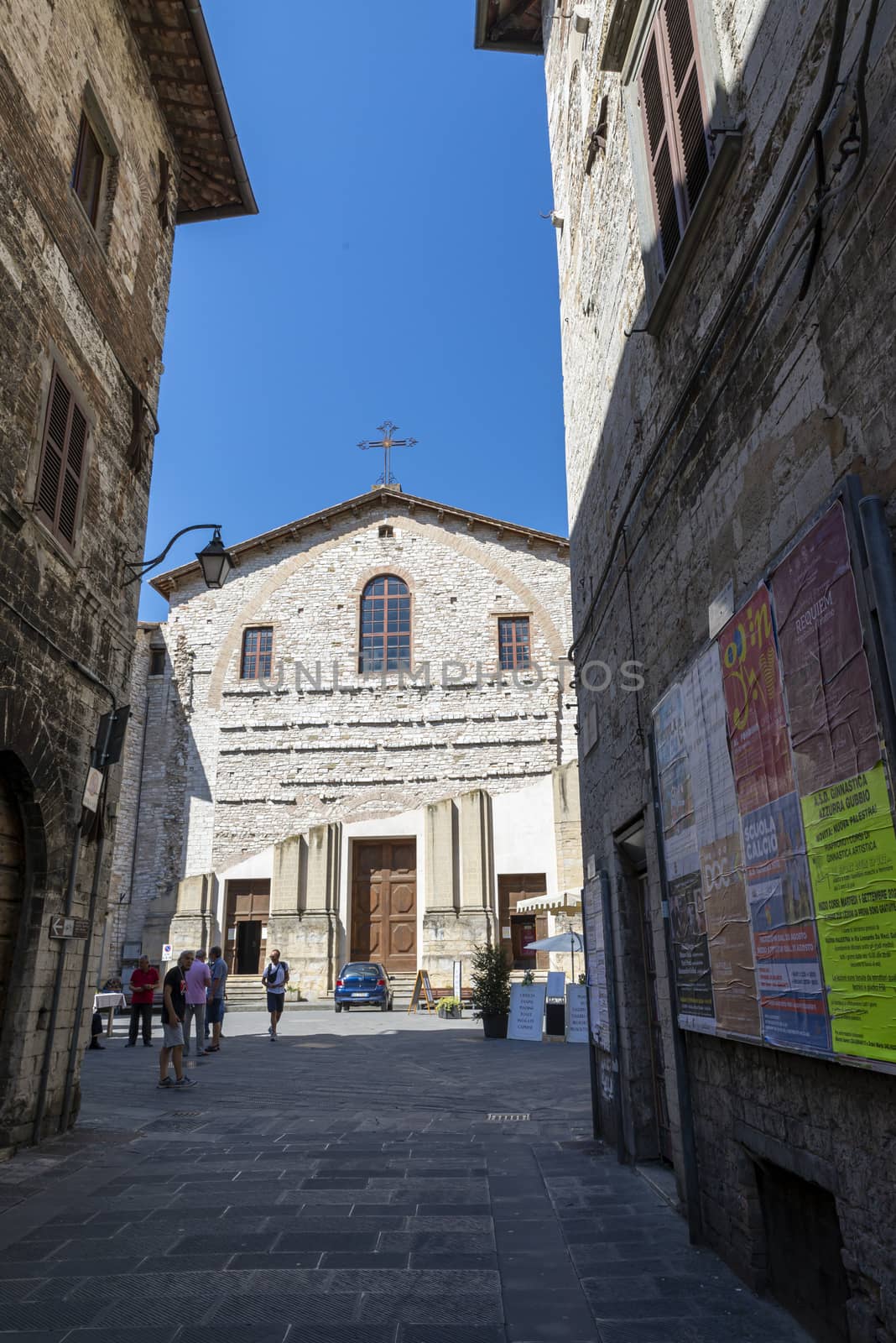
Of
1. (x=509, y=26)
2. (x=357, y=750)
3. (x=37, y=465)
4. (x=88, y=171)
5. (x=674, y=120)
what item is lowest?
(x=37, y=465)

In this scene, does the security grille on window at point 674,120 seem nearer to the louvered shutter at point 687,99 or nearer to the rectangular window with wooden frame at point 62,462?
the louvered shutter at point 687,99

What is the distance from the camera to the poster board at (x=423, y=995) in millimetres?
21062

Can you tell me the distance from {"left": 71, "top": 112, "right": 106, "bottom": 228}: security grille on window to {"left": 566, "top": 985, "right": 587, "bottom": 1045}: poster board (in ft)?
38.4

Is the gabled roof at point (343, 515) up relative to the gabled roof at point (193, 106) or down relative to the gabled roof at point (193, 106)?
up

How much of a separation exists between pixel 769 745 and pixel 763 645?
38cm

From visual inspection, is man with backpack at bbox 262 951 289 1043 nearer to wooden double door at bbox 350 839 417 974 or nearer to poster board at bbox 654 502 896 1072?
wooden double door at bbox 350 839 417 974

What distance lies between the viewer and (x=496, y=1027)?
51.2 feet

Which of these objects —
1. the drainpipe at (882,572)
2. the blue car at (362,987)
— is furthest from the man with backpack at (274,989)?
the drainpipe at (882,572)

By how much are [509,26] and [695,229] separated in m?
8.24

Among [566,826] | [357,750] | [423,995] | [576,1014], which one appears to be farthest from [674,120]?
[357,750]

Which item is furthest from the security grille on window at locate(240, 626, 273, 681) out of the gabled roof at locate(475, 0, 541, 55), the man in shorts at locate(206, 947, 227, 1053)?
the gabled roof at locate(475, 0, 541, 55)

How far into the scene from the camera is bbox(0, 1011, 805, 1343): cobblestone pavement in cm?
367

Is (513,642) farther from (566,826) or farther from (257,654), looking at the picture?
(257,654)

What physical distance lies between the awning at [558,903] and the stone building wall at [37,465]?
37.4ft
